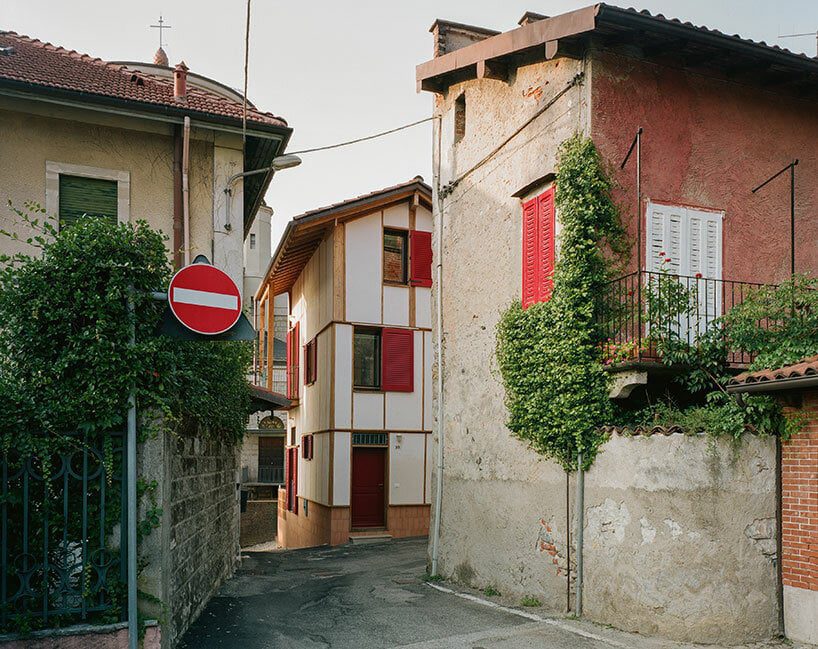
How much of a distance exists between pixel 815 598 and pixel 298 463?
2019 cm

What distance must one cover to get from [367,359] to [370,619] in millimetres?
12207

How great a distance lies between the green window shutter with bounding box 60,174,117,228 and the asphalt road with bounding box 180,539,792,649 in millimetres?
6364

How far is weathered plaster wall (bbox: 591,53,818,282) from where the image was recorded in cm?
1114

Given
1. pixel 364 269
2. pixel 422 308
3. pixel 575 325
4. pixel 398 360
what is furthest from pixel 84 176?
pixel 422 308

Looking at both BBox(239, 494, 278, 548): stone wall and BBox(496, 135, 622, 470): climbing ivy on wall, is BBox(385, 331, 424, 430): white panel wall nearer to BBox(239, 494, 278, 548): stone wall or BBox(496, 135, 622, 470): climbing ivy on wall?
BBox(496, 135, 622, 470): climbing ivy on wall

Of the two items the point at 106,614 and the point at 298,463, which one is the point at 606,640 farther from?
the point at 298,463

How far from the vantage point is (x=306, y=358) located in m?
25.5

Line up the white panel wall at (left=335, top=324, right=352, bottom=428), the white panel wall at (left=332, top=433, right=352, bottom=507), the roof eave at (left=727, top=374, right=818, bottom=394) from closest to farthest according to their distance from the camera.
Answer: the roof eave at (left=727, top=374, right=818, bottom=394), the white panel wall at (left=332, top=433, right=352, bottom=507), the white panel wall at (left=335, top=324, right=352, bottom=428)

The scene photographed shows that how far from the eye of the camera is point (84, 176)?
1327cm

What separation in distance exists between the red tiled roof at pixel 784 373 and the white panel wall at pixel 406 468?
13586 millimetres

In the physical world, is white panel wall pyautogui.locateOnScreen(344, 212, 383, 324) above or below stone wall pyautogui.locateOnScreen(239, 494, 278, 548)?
above

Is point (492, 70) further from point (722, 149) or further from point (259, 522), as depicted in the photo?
point (259, 522)

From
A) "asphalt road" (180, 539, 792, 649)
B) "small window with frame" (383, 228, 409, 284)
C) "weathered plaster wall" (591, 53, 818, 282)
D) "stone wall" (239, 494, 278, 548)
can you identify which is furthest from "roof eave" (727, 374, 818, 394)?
"stone wall" (239, 494, 278, 548)

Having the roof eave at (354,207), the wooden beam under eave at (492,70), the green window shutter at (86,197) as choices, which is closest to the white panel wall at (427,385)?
the roof eave at (354,207)
